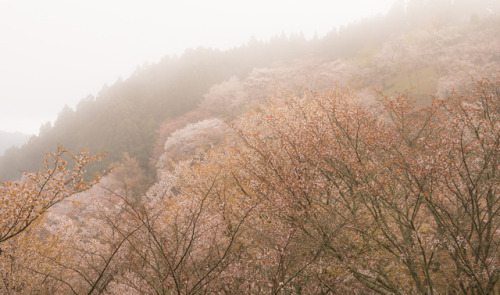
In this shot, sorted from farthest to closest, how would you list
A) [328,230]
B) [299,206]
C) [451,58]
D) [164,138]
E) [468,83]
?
[164,138] → [451,58] → [468,83] → [299,206] → [328,230]

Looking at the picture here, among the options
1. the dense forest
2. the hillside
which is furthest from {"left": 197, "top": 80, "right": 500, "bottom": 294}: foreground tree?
the hillside

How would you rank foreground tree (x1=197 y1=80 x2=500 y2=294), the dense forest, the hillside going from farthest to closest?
the hillside, the dense forest, foreground tree (x1=197 y1=80 x2=500 y2=294)

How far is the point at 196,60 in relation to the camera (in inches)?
3241

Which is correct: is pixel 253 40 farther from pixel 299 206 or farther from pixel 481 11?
pixel 299 206

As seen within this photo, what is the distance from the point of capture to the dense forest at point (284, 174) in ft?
22.2

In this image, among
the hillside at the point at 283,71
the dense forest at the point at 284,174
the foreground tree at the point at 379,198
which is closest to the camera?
the foreground tree at the point at 379,198

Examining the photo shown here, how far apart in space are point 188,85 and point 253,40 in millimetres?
30620

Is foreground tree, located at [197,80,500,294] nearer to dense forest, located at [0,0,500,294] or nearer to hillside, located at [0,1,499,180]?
dense forest, located at [0,0,500,294]

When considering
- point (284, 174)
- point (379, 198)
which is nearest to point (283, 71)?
point (284, 174)

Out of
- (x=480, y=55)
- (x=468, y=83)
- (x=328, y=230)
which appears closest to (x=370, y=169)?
(x=328, y=230)

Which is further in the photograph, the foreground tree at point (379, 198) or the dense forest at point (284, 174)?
Result: the dense forest at point (284, 174)

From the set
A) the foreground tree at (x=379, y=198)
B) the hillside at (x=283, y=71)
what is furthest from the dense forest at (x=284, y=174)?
the hillside at (x=283, y=71)

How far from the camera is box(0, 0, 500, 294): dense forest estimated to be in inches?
267

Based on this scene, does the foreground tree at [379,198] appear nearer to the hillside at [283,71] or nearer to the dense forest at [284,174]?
the dense forest at [284,174]
